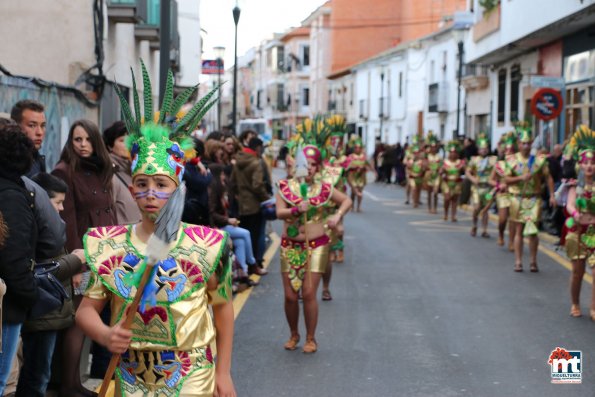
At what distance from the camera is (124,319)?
4.01 metres

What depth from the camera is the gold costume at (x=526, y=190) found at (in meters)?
14.4

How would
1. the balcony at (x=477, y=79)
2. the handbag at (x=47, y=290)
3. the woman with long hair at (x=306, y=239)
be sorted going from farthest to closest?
the balcony at (x=477, y=79), the woman with long hair at (x=306, y=239), the handbag at (x=47, y=290)

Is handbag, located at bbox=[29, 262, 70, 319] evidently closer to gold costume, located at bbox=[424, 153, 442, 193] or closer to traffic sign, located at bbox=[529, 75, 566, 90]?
traffic sign, located at bbox=[529, 75, 566, 90]

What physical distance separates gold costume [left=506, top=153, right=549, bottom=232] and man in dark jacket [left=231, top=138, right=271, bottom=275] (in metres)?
3.72

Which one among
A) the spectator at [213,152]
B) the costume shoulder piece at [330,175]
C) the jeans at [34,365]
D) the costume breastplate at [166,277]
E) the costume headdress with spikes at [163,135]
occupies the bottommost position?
the jeans at [34,365]

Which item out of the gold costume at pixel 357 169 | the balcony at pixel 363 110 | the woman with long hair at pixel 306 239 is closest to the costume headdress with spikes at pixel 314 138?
the woman with long hair at pixel 306 239

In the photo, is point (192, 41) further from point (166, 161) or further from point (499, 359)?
point (166, 161)

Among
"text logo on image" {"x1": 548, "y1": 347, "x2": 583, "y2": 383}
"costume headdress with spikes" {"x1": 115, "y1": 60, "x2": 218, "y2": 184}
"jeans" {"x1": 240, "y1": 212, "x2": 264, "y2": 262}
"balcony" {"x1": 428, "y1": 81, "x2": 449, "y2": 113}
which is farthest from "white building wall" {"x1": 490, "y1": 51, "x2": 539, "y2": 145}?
"costume headdress with spikes" {"x1": 115, "y1": 60, "x2": 218, "y2": 184}

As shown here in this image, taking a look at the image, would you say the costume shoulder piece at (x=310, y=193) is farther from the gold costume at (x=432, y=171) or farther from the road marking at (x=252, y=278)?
the gold costume at (x=432, y=171)

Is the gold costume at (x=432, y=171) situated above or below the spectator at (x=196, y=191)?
below

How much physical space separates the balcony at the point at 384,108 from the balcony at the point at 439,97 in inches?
469

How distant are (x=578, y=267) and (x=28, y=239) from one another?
6709 millimetres

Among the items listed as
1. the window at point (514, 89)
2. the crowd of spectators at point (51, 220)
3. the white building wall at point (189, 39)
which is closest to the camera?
the crowd of spectators at point (51, 220)

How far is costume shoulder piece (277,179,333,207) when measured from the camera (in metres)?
9.15
